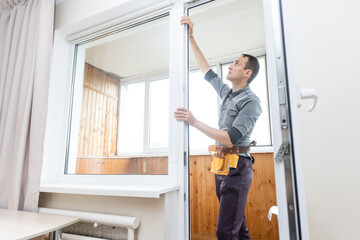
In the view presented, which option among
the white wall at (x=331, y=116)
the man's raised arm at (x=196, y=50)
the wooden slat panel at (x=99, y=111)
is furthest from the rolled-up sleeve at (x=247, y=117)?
the wooden slat panel at (x=99, y=111)

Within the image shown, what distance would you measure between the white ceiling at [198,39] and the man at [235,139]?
0.29 meters

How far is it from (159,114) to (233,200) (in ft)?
2.27

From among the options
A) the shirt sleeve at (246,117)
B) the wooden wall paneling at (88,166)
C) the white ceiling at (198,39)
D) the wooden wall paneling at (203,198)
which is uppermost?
the white ceiling at (198,39)

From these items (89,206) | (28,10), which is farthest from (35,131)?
(28,10)

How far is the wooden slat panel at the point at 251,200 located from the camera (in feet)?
6.63

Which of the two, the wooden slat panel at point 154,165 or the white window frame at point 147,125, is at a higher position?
the white window frame at point 147,125

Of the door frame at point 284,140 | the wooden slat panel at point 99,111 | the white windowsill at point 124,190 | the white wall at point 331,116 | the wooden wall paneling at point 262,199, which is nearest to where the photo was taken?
the door frame at point 284,140

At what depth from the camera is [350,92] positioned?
0.88 metres

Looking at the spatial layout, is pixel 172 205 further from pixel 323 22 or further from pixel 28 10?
pixel 28 10

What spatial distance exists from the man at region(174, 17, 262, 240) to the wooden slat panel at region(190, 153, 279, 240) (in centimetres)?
87

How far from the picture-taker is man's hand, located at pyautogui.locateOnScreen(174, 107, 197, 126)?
1.21 meters

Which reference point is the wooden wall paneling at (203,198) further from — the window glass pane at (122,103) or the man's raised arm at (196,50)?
the man's raised arm at (196,50)

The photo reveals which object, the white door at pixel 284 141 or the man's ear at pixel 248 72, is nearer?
the white door at pixel 284 141

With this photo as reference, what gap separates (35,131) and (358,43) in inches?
73.4
